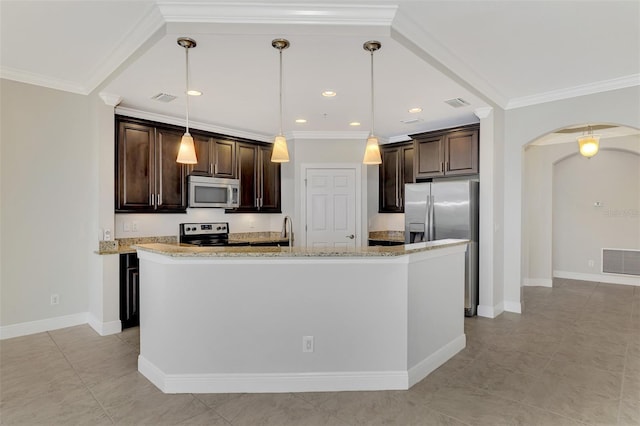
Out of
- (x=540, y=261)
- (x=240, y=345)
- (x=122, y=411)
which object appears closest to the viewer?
(x=122, y=411)

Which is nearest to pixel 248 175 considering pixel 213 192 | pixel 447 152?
pixel 213 192

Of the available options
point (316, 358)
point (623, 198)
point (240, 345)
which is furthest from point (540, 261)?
point (240, 345)

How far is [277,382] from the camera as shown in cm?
252

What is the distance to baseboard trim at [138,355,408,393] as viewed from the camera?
99.0 inches

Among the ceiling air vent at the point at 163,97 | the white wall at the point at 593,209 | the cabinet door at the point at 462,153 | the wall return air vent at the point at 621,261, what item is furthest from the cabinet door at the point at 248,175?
the wall return air vent at the point at 621,261

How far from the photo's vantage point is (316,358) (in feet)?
8.39

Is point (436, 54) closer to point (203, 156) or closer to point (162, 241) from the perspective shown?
point (203, 156)

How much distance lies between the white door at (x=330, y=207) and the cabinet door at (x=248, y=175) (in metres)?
0.87

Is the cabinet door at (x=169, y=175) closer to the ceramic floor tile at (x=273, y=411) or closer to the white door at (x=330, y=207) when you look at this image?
the white door at (x=330, y=207)

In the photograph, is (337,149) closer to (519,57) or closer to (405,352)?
(519,57)

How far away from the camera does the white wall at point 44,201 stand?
142 inches

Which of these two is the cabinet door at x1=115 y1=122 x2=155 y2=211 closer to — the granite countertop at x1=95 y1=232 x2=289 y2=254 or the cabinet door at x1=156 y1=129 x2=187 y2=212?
the cabinet door at x1=156 y1=129 x2=187 y2=212

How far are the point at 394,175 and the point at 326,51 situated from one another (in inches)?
132

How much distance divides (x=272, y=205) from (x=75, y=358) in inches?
136
